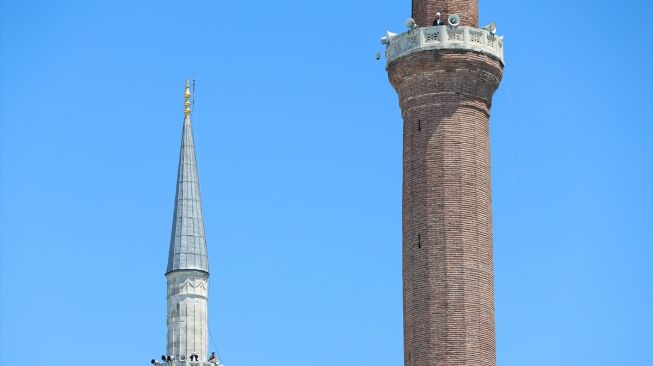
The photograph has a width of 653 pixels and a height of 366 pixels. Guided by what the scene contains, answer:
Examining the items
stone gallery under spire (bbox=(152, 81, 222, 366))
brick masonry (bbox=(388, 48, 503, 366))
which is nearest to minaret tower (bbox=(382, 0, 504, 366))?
brick masonry (bbox=(388, 48, 503, 366))

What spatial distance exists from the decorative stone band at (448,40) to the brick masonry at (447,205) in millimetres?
205

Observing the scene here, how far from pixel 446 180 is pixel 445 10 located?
593 cm

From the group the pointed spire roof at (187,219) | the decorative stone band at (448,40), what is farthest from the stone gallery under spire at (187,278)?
the decorative stone band at (448,40)

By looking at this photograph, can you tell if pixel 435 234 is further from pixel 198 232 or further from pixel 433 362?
pixel 198 232

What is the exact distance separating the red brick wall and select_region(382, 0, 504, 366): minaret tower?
33 millimetres

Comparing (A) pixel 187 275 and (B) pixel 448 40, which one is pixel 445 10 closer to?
(B) pixel 448 40

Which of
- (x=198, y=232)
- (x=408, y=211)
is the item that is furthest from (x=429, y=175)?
(x=198, y=232)

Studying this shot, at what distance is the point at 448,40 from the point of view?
6406cm

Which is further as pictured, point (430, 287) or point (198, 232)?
point (198, 232)

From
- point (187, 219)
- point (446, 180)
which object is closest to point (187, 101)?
point (187, 219)

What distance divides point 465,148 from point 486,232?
9.11 feet

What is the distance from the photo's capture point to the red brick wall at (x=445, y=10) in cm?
6494

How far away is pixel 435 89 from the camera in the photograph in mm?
64125

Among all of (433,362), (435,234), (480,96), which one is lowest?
(433,362)
